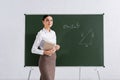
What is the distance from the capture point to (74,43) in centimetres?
418

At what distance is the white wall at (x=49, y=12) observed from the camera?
4.48m

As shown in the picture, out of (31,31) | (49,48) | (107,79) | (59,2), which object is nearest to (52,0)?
(59,2)

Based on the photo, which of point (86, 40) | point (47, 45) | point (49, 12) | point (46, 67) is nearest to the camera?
point (46, 67)

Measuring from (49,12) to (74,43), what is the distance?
82 centimetres

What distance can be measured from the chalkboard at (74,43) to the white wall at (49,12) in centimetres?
36

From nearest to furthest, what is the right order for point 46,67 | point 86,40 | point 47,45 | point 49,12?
point 46,67
point 47,45
point 86,40
point 49,12

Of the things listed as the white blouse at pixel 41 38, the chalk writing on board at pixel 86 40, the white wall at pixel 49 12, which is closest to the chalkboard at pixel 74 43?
the chalk writing on board at pixel 86 40

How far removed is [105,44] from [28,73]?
160 centimetres

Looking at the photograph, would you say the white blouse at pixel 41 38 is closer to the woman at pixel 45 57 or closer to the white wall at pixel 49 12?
the woman at pixel 45 57

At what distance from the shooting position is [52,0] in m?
4.54

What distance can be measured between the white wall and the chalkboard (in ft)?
1.17

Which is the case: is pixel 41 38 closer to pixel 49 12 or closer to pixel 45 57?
pixel 45 57

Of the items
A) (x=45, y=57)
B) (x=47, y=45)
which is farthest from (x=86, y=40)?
(x=45, y=57)

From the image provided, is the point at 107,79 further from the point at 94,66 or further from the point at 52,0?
the point at 52,0
